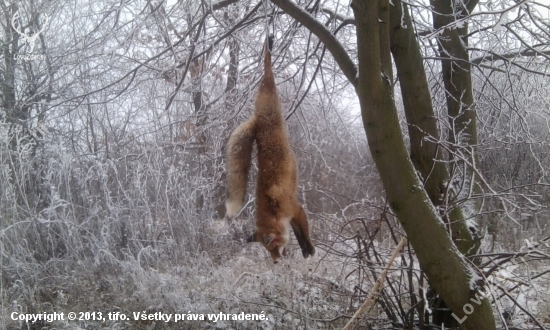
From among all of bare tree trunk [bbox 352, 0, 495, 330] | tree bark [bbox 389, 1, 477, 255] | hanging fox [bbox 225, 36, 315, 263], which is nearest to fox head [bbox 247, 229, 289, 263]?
hanging fox [bbox 225, 36, 315, 263]

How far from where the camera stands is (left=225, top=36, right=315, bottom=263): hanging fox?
97 cm

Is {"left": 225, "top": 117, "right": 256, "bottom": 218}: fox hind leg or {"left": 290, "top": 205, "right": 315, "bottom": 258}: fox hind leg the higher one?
{"left": 225, "top": 117, "right": 256, "bottom": 218}: fox hind leg

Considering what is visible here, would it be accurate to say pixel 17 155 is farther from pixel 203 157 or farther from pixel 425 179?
pixel 425 179

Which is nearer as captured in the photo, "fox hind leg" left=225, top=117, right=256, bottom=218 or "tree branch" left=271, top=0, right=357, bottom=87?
"fox hind leg" left=225, top=117, right=256, bottom=218

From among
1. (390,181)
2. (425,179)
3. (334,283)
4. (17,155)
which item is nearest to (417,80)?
(425,179)

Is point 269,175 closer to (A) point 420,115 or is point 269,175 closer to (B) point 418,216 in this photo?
(B) point 418,216

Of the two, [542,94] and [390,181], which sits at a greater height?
[542,94]

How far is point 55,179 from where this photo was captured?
3219 millimetres

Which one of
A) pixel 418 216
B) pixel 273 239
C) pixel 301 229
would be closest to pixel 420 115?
pixel 418 216

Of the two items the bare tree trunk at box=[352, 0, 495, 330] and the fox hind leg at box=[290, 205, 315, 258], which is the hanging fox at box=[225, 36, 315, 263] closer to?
the fox hind leg at box=[290, 205, 315, 258]

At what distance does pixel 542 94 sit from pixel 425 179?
1993mm

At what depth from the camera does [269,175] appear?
0.97 metres

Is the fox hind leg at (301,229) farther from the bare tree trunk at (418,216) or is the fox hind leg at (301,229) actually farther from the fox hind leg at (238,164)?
the bare tree trunk at (418,216)

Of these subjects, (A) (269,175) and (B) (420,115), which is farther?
(B) (420,115)
